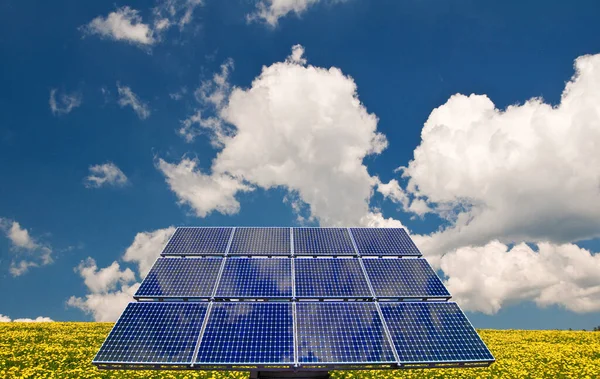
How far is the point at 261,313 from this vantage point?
49.1 ft

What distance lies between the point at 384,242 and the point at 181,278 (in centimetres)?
922

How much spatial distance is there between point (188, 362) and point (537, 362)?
21629 mm

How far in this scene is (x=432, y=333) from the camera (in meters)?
14.5

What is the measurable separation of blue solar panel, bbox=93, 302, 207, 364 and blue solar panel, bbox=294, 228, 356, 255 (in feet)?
17.9

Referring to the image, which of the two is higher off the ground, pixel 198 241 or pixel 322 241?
pixel 198 241

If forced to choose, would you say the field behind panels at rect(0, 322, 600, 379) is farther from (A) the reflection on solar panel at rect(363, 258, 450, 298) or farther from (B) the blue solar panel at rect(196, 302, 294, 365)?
(B) the blue solar panel at rect(196, 302, 294, 365)

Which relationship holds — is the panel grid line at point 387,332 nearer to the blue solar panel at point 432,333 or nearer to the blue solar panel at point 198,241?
the blue solar panel at point 432,333

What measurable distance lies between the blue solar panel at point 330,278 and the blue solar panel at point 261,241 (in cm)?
130

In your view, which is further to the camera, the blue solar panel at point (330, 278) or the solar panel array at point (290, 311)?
the blue solar panel at point (330, 278)

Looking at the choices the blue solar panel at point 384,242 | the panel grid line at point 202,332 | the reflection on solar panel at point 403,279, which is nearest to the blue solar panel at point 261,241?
the blue solar panel at point 384,242

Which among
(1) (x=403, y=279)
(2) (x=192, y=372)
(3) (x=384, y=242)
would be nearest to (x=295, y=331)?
(1) (x=403, y=279)

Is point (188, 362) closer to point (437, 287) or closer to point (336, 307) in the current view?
point (336, 307)

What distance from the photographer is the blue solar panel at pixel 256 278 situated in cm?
1598

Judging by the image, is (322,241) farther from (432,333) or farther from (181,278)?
(432,333)
